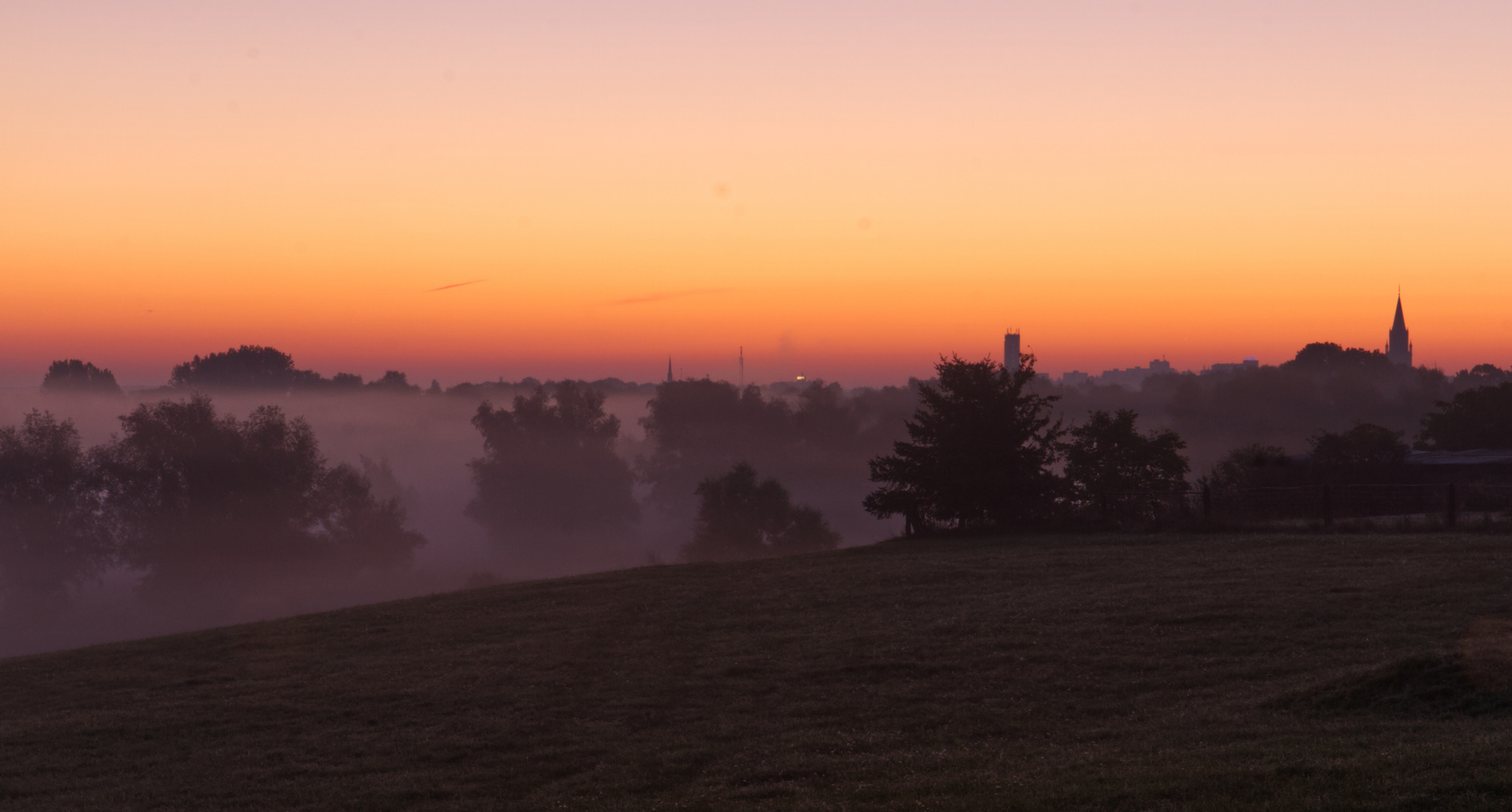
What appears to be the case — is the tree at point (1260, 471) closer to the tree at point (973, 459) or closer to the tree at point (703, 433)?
the tree at point (973, 459)

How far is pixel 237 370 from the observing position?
122438mm

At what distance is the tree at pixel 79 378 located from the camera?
377 ft

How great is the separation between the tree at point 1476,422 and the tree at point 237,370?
4560 inches

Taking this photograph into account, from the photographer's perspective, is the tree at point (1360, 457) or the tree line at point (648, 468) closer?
the tree line at point (648, 468)

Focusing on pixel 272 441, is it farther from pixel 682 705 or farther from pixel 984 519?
pixel 682 705

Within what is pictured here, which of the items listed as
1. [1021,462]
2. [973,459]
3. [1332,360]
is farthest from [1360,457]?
[1332,360]

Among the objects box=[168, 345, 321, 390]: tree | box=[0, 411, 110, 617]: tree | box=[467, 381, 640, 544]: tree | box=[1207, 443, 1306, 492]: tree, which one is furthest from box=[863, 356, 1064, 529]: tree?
box=[168, 345, 321, 390]: tree

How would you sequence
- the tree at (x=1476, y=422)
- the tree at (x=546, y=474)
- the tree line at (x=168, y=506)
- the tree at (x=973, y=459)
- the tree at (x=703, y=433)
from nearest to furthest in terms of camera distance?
the tree at (x=973, y=459) → the tree at (x=1476, y=422) → the tree line at (x=168, y=506) → the tree at (x=546, y=474) → the tree at (x=703, y=433)

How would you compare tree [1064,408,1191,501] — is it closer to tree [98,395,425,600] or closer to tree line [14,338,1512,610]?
tree line [14,338,1512,610]

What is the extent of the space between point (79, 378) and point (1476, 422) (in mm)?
131511

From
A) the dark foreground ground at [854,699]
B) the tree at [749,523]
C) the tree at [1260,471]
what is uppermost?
the tree at [1260,471]

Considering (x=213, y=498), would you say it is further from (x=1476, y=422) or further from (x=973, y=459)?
(x=1476, y=422)

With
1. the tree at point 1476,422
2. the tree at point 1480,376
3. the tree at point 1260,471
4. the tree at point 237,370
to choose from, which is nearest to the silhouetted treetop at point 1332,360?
the tree at point 1480,376

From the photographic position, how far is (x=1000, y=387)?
3825cm
